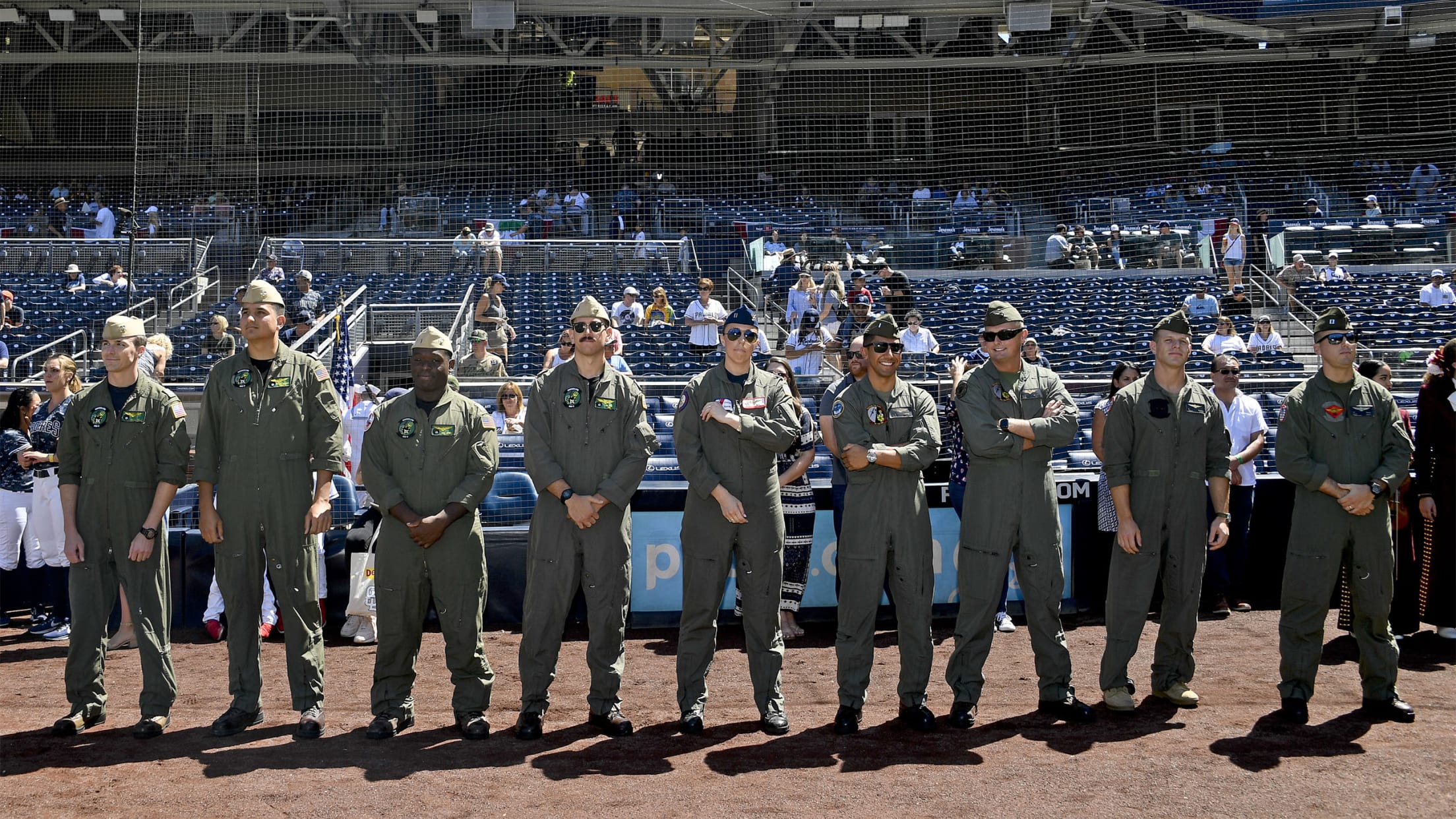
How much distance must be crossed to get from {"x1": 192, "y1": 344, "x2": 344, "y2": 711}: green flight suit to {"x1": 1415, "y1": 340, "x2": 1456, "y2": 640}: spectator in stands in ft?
18.0

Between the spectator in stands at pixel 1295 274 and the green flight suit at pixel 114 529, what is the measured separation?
16016mm

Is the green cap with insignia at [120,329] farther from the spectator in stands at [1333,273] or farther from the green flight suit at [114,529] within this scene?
the spectator in stands at [1333,273]

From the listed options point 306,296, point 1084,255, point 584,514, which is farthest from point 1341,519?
point 1084,255

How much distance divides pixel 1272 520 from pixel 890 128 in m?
18.1

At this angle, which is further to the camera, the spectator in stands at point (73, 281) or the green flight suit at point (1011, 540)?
the spectator in stands at point (73, 281)

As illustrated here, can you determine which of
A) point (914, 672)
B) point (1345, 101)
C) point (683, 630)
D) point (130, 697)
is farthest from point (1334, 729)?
point (1345, 101)

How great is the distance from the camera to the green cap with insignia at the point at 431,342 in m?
5.28

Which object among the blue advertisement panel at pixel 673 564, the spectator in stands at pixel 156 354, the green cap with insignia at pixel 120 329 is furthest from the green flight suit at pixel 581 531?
the spectator in stands at pixel 156 354

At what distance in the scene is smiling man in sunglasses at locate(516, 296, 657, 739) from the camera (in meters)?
5.14

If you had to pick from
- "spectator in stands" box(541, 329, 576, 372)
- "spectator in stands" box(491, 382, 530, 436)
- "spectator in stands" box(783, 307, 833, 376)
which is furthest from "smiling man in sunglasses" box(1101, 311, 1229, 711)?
"spectator in stands" box(783, 307, 833, 376)

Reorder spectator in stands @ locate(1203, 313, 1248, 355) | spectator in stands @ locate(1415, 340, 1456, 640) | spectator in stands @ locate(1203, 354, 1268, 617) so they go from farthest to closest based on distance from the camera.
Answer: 1. spectator in stands @ locate(1203, 313, 1248, 355)
2. spectator in stands @ locate(1203, 354, 1268, 617)
3. spectator in stands @ locate(1415, 340, 1456, 640)

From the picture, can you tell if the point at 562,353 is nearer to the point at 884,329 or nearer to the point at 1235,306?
the point at 884,329

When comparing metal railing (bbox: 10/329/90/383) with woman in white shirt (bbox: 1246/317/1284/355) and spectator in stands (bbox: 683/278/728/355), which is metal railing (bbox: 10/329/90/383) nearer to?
spectator in stands (bbox: 683/278/728/355)

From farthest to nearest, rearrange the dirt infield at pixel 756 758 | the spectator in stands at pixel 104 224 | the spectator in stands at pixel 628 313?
1. the spectator in stands at pixel 104 224
2. the spectator in stands at pixel 628 313
3. the dirt infield at pixel 756 758
